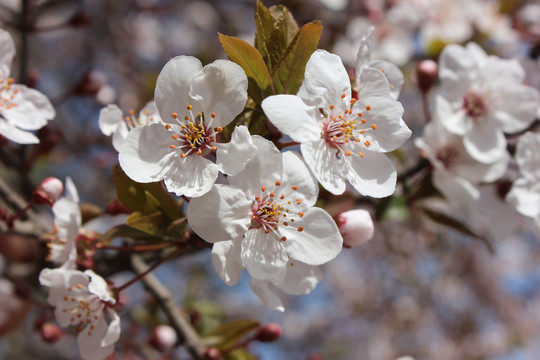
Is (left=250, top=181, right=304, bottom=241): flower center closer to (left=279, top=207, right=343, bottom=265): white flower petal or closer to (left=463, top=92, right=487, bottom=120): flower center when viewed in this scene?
(left=279, top=207, right=343, bottom=265): white flower petal

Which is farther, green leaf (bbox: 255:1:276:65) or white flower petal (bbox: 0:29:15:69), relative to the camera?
white flower petal (bbox: 0:29:15:69)

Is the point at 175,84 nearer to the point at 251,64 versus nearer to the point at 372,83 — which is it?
the point at 251,64

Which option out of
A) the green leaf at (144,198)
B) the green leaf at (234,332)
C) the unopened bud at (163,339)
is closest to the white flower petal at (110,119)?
the green leaf at (144,198)

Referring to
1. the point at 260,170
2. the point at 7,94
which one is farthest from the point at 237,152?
the point at 7,94

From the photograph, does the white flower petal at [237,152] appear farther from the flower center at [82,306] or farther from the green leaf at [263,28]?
the flower center at [82,306]

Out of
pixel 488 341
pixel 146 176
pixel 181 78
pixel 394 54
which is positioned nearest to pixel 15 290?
pixel 146 176

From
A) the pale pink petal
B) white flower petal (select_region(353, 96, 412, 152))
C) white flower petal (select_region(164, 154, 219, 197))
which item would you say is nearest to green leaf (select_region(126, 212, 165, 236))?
white flower petal (select_region(164, 154, 219, 197))

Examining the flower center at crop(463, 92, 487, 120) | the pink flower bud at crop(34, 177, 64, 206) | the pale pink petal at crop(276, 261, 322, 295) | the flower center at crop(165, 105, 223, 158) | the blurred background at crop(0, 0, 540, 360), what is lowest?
the blurred background at crop(0, 0, 540, 360)
